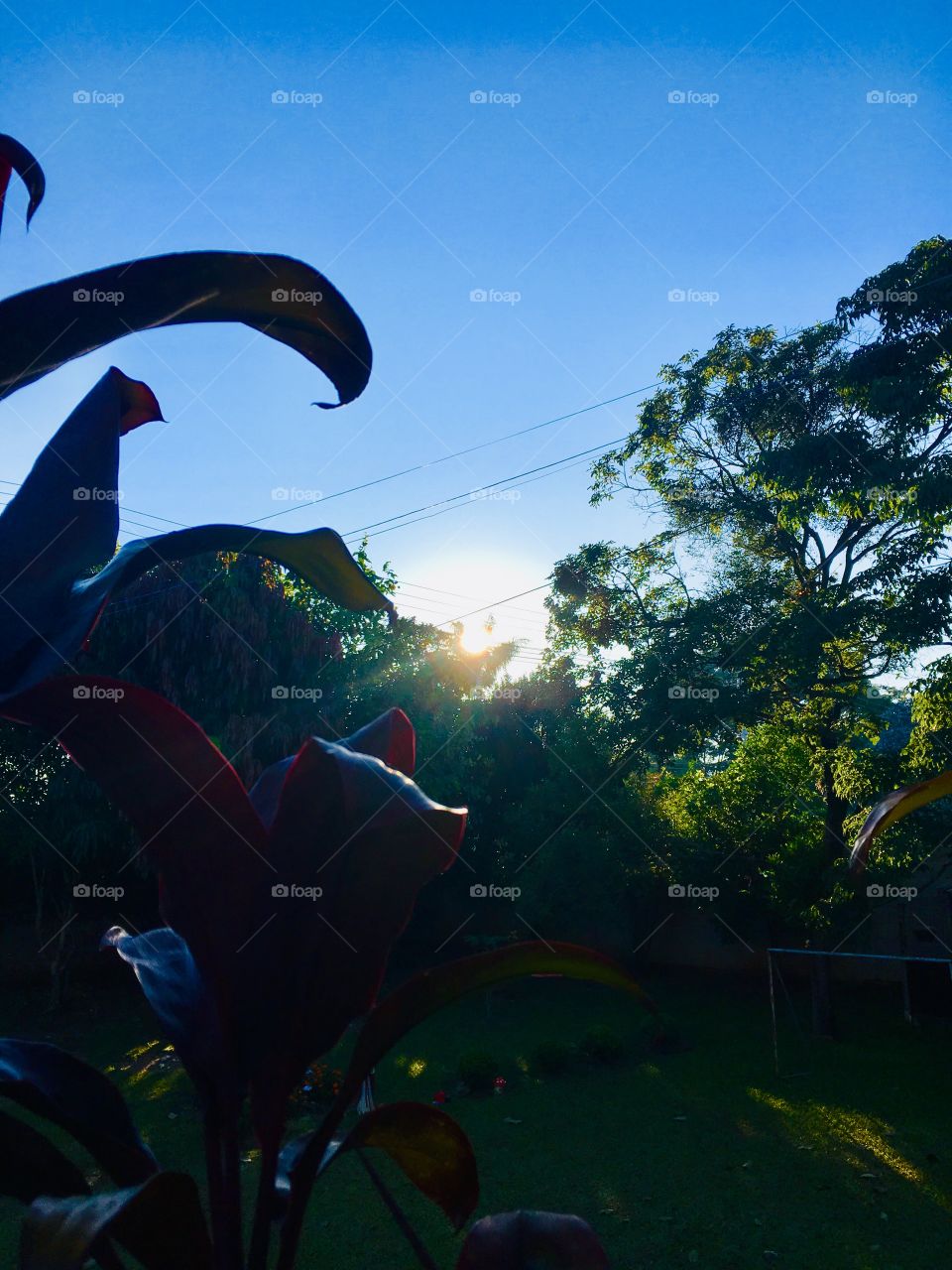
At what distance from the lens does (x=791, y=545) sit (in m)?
11.3

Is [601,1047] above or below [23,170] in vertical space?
below

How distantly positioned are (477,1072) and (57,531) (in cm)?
940

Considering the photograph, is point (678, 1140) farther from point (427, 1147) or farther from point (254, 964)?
point (254, 964)

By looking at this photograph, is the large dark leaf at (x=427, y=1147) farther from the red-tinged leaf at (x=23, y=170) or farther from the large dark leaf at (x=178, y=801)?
the red-tinged leaf at (x=23, y=170)

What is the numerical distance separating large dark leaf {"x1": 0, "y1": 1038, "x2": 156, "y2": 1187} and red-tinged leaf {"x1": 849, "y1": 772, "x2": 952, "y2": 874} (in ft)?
4.00

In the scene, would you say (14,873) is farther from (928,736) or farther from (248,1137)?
(928,736)

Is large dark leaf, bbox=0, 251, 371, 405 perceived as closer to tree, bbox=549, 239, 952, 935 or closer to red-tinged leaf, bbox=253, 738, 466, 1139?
red-tinged leaf, bbox=253, 738, 466, 1139

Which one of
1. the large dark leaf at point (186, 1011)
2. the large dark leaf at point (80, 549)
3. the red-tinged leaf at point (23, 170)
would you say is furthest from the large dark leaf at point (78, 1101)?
the red-tinged leaf at point (23, 170)

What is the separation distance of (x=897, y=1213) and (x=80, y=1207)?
6.75 metres

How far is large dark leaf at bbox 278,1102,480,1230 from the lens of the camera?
1463 mm

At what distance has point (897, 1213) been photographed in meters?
5.88

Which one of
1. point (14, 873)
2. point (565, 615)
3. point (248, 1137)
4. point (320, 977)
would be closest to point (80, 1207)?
point (320, 977)

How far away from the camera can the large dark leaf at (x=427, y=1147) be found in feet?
4.80

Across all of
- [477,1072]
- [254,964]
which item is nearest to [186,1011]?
[254,964]
